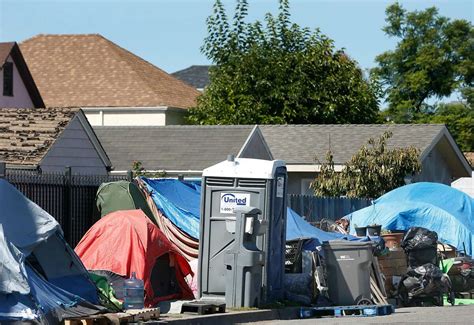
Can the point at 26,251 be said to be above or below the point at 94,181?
below

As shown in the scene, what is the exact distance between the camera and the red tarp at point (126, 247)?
1766 cm

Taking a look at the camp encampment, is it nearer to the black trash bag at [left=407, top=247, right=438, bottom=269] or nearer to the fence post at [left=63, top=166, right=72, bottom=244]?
the fence post at [left=63, top=166, right=72, bottom=244]

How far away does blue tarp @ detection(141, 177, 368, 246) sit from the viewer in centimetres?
2116

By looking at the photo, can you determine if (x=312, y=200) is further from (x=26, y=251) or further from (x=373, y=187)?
(x=26, y=251)

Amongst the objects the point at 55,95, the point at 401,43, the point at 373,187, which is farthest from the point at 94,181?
the point at 401,43

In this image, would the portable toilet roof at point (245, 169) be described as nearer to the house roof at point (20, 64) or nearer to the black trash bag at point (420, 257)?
the black trash bag at point (420, 257)

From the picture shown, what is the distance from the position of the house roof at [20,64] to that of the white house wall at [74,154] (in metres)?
15.0

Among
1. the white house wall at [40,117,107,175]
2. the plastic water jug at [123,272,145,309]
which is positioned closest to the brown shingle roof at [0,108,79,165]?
the white house wall at [40,117,107,175]

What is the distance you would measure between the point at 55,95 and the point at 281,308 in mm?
33256

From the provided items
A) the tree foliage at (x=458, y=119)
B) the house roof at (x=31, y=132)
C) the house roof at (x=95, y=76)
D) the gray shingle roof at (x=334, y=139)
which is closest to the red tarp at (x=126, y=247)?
the house roof at (x=31, y=132)

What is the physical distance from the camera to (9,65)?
139ft

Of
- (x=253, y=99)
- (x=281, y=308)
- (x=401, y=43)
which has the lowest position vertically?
(x=281, y=308)

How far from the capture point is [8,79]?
140 feet

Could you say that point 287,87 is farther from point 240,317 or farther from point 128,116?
point 240,317
